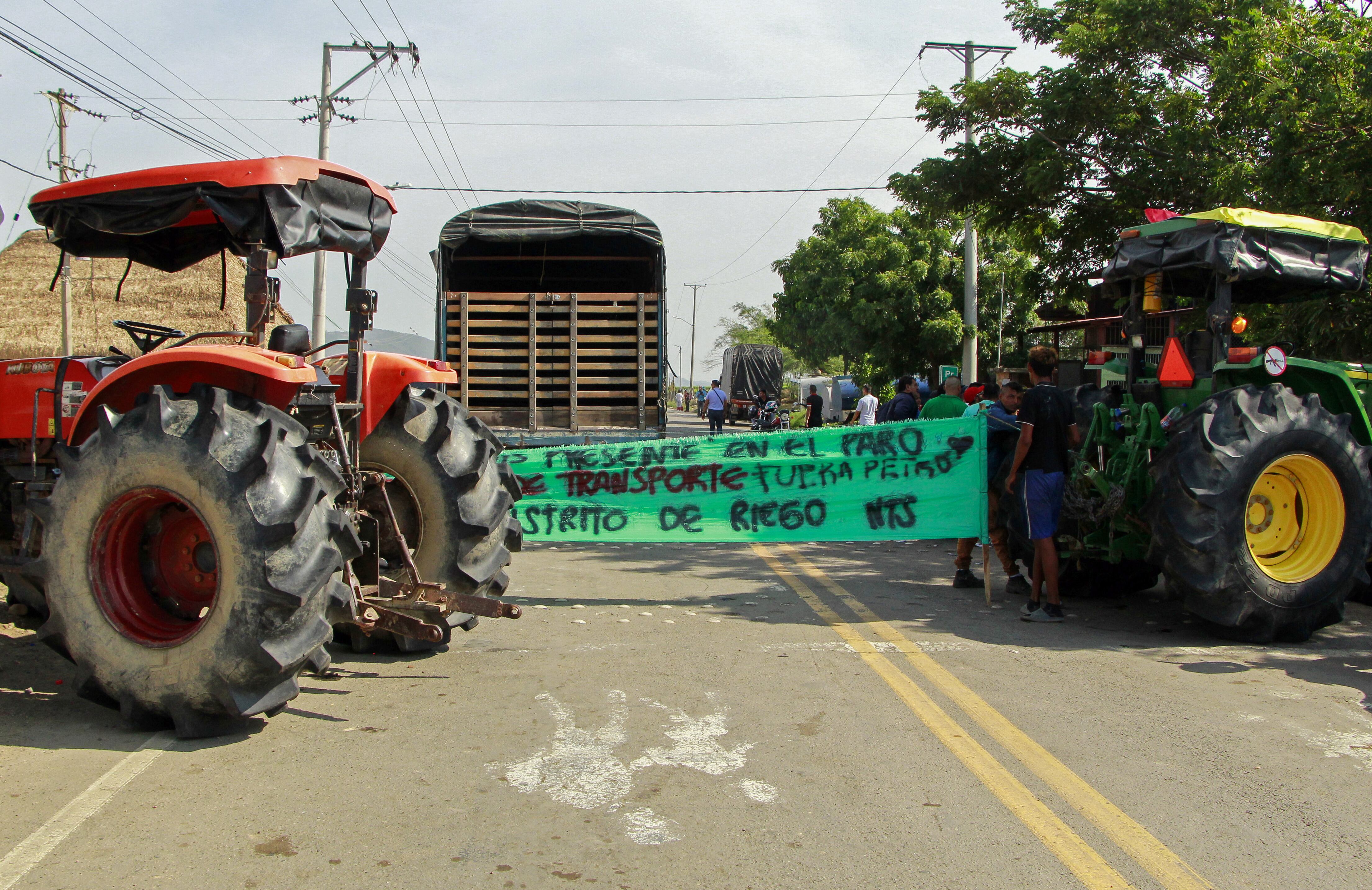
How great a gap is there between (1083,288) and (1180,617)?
10177mm

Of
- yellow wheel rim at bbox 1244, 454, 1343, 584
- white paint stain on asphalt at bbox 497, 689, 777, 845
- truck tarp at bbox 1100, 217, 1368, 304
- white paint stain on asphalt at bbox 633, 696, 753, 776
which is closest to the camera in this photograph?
white paint stain on asphalt at bbox 497, 689, 777, 845

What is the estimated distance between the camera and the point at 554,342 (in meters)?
12.4

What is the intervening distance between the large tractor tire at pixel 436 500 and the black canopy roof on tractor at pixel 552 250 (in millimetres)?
6570

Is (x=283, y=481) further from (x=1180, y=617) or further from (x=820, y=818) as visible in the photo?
(x=1180, y=617)

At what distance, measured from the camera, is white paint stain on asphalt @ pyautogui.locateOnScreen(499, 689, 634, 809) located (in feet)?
13.1

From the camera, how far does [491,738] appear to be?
15.3 feet

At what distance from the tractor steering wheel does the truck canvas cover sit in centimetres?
649

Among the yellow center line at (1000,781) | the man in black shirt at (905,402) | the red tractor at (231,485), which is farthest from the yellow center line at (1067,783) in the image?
the man in black shirt at (905,402)

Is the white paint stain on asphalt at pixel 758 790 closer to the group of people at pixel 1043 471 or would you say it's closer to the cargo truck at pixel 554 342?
the group of people at pixel 1043 471

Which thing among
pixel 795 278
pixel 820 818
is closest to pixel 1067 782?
pixel 820 818

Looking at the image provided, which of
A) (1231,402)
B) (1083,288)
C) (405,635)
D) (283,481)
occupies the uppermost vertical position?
(1083,288)

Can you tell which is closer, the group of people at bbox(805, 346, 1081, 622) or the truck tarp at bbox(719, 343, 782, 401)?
the group of people at bbox(805, 346, 1081, 622)

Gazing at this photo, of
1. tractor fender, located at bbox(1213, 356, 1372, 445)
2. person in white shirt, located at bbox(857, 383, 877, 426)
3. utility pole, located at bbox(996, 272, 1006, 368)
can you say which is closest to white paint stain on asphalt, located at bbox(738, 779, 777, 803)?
tractor fender, located at bbox(1213, 356, 1372, 445)

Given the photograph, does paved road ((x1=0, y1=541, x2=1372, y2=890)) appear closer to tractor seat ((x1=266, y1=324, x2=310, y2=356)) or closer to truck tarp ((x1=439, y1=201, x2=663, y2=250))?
tractor seat ((x1=266, y1=324, x2=310, y2=356))
